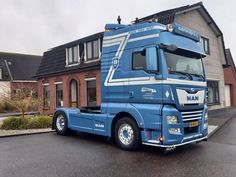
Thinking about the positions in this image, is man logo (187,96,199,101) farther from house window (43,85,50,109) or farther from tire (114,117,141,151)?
house window (43,85,50,109)

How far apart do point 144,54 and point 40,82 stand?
17397 mm

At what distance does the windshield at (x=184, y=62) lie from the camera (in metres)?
7.09

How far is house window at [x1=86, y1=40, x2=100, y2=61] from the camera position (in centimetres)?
1776

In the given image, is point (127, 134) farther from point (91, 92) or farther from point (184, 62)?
point (91, 92)

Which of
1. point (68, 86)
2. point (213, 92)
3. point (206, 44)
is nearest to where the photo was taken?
point (206, 44)

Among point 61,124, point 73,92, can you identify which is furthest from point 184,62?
point 73,92

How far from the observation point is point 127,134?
24.6ft

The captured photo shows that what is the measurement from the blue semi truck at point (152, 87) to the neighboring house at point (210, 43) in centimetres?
808

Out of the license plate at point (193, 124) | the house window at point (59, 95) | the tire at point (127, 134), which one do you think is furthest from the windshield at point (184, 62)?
the house window at point (59, 95)

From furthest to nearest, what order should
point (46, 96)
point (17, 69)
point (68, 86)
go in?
point (17, 69) < point (46, 96) < point (68, 86)

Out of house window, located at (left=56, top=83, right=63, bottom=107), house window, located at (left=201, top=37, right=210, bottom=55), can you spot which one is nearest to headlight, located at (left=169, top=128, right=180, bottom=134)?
house window, located at (left=201, top=37, right=210, bottom=55)

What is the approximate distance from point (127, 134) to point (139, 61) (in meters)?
2.17

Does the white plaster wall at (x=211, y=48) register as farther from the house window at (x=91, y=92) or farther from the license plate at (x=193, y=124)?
the license plate at (x=193, y=124)

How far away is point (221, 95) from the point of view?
1950cm
